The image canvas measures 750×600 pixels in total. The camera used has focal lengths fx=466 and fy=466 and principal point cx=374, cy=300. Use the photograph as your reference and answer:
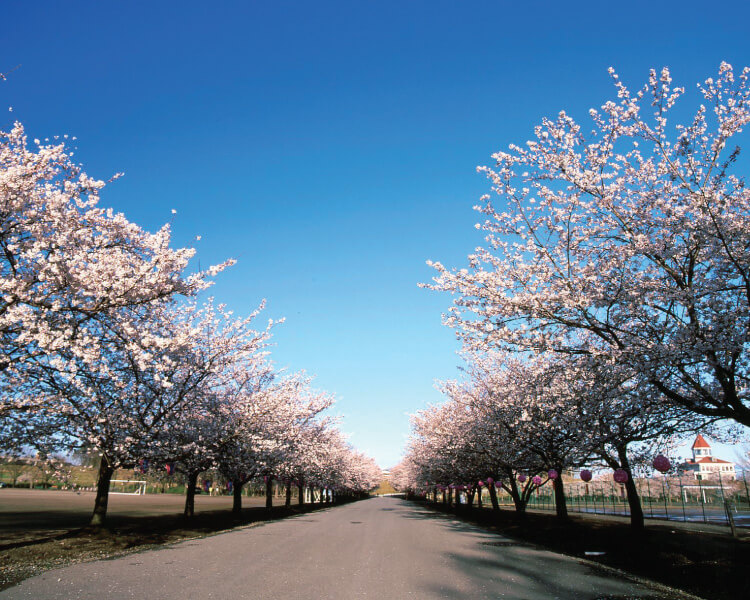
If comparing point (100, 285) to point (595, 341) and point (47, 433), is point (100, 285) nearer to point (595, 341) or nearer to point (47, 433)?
point (47, 433)

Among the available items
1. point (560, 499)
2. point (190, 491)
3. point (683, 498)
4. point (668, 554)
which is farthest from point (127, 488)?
point (668, 554)

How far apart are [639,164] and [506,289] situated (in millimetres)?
4282

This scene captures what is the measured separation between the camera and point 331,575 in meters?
10.8

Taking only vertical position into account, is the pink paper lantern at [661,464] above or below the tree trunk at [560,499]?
above

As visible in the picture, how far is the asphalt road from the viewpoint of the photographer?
28.7ft

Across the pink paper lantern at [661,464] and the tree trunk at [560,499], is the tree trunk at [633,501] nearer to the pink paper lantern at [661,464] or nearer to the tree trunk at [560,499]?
the pink paper lantern at [661,464]

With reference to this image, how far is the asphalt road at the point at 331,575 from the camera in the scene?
874cm

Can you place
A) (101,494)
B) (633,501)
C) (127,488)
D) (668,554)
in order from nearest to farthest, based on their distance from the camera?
(668,554), (101,494), (633,501), (127,488)

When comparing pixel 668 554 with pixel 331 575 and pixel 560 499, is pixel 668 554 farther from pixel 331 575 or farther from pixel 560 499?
pixel 560 499

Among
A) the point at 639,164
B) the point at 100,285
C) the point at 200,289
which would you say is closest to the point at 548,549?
the point at 639,164

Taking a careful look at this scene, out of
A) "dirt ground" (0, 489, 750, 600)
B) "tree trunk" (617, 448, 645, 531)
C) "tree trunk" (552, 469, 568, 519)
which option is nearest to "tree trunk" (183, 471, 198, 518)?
"dirt ground" (0, 489, 750, 600)

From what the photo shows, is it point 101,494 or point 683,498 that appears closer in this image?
point 101,494

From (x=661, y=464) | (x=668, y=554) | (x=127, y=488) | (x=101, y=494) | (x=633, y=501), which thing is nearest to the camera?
(x=668, y=554)

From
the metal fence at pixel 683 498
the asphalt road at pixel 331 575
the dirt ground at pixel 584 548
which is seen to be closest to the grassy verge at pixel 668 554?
the dirt ground at pixel 584 548
